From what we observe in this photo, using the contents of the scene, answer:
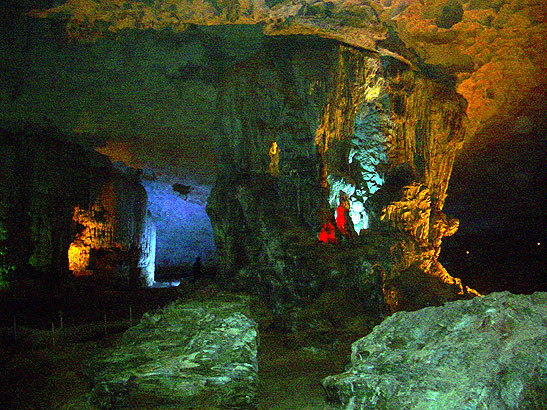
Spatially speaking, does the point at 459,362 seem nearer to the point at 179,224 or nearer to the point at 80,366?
the point at 80,366

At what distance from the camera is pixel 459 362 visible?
8.60ft

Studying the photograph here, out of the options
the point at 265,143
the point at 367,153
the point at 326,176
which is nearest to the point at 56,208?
the point at 265,143

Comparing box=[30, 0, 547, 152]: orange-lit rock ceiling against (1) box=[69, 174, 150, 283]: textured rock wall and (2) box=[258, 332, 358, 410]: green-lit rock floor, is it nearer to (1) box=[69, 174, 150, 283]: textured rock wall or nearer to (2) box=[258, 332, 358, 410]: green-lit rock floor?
(2) box=[258, 332, 358, 410]: green-lit rock floor

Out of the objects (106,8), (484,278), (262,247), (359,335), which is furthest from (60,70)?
(484,278)

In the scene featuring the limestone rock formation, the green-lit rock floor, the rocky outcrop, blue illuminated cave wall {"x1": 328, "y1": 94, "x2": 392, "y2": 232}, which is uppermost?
blue illuminated cave wall {"x1": 328, "y1": 94, "x2": 392, "y2": 232}

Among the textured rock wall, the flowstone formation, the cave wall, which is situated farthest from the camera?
the textured rock wall

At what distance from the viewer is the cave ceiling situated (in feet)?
27.1

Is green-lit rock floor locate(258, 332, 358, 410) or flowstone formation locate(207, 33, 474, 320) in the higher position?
flowstone formation locate(207, 33, 474, 320)

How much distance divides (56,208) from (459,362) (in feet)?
46.5

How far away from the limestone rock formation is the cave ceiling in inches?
236

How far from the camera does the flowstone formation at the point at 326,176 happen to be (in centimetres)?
A: 889

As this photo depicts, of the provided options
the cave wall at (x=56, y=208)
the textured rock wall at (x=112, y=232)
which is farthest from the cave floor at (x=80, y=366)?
the textured rock wall at (x=112, y=232)

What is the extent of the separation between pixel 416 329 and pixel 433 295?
7554 millimetres

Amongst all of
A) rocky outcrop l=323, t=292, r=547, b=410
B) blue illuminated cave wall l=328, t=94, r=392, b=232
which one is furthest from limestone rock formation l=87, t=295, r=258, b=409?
blue illuminated cave wall l=328, t=94, r=392, b=232
